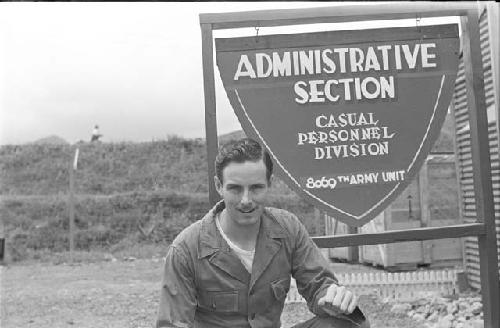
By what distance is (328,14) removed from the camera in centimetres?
429

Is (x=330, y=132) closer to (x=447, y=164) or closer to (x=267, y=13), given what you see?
(x=267, y=13)

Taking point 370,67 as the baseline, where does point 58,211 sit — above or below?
below

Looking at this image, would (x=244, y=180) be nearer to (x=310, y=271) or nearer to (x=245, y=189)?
(x=245, y=189)

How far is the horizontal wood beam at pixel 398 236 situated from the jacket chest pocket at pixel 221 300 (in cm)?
142

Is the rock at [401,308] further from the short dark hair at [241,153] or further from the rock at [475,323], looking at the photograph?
the short dark hair at [241,153]

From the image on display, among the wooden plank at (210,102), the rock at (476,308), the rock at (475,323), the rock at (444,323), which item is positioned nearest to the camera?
the wooden plank at (210,102)

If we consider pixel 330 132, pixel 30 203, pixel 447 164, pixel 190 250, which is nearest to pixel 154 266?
pixel 447 164

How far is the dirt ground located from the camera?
6.69 m

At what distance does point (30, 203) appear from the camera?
17.0 m

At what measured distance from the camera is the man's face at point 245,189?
2.84m

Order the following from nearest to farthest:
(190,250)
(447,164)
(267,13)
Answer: (190,250) → (267,13) → (447,164)

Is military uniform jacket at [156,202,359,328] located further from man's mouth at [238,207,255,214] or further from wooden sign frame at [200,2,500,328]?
wooden sign frame at [200,2,500,328]

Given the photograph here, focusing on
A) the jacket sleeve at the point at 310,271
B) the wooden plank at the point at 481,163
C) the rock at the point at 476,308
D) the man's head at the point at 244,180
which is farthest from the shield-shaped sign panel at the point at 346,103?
the rock at the point at 476,308

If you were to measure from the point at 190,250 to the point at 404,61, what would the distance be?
233 centimetres
